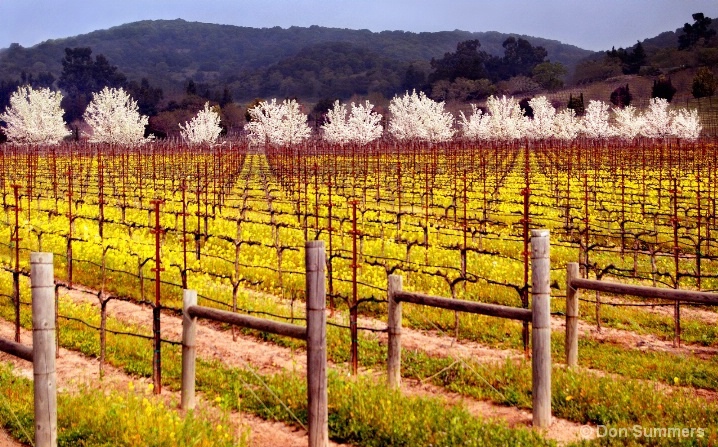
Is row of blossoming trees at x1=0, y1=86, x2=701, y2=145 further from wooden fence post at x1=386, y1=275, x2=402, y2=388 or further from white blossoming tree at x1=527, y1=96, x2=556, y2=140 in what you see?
wooden fence post at x1=386, y1=275, x2=402, y2=388

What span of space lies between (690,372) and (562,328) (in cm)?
275

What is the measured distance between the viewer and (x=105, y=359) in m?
10.3

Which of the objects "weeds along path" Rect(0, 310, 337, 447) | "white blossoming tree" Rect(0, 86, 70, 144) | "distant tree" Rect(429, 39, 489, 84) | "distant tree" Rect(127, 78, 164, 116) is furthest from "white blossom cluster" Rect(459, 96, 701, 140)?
"distant tree" Rect(127, 78, 164, 116)

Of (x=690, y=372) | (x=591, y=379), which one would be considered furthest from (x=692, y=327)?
(x=591, y=379)

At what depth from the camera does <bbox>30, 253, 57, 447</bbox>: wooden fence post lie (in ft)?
20.4

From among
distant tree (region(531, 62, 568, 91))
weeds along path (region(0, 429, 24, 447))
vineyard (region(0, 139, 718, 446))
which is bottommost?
weeds along path (region(0, 429, 24, 447))

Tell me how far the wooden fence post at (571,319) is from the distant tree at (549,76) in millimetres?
141167

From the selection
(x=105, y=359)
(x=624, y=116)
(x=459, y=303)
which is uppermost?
(x=624, y=116)

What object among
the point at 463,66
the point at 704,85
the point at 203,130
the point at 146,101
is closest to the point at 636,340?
the point at 203,130

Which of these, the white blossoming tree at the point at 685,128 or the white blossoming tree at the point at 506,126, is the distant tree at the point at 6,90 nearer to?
the white blossoming tree at the point at 506,126

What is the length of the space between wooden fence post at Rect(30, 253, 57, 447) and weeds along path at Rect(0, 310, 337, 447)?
3.86 feet

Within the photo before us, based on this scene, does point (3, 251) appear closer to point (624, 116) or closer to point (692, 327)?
point (692, 327)

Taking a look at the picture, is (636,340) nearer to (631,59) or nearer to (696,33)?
(631,59)

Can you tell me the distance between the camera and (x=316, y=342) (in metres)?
6.40
